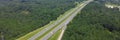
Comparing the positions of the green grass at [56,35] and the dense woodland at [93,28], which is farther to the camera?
the dense woodland at [93,28]

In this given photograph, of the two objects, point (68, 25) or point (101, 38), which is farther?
point (68, 25)

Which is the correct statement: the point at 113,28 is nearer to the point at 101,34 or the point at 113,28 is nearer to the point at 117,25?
the point at 117,25

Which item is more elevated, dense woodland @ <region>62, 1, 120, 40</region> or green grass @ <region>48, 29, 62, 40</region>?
green grass @ <region>48, 29, 62, 40</region>

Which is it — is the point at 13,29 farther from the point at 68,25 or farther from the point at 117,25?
the point at 117,25

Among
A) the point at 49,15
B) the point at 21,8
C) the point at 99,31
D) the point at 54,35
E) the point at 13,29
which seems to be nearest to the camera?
the point at 54,35

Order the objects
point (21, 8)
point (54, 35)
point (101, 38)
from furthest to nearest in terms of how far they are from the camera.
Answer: point (21, 8), point (101, 38), point (54, 35)

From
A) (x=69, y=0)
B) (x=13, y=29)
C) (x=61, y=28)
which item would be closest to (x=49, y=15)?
(x=13, y=29)

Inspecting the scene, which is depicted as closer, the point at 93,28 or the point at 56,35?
the point at 56,35

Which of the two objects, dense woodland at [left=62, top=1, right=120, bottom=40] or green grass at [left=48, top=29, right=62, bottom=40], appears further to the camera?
dense woodland at [left=62, top=1, right=120, bottom=40]

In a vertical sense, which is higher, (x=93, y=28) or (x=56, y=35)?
(x=56, y=35)

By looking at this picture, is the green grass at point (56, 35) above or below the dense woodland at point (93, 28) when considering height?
above
